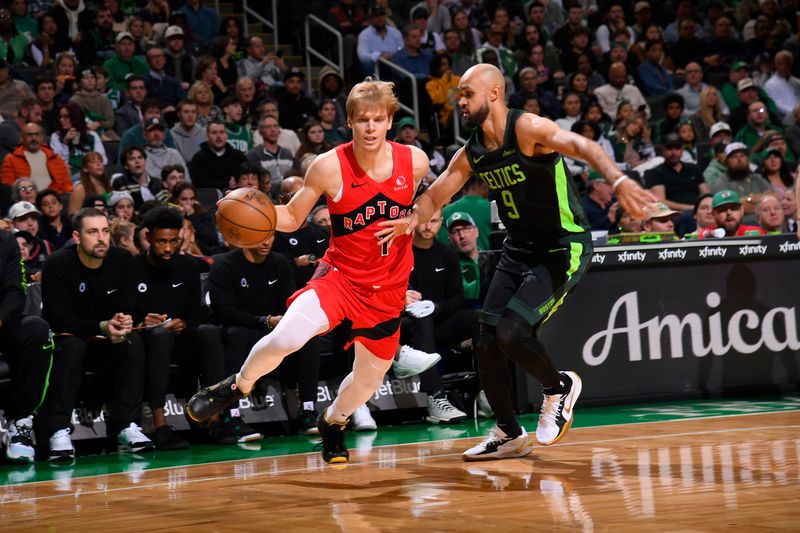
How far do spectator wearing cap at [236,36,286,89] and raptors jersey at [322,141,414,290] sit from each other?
9.15 m

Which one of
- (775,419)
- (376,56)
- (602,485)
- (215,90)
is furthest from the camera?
(376,56)

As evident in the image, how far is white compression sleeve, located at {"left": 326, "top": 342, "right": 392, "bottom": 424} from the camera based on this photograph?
6781 millimetres

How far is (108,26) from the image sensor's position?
15195 millimetres

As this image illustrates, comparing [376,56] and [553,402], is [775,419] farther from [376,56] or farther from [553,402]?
[376,56]

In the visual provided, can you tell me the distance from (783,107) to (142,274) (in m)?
12.0

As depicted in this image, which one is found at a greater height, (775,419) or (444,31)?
(444,31)

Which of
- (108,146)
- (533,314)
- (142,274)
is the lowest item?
(533,314)

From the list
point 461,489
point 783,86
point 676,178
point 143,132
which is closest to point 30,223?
point 143,132

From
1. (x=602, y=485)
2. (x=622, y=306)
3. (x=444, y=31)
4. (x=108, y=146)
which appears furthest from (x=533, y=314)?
(x=444, y=31)

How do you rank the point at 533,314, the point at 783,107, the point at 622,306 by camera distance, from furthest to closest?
the point at 783,107
the point at 622,306
the point at 533,314

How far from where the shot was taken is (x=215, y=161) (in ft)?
42.2

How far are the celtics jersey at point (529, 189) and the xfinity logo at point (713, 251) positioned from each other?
344 centimetres

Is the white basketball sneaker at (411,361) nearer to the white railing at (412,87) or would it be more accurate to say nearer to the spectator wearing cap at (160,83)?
the spectator wearing cap at (160,83)

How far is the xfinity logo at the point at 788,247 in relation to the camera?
408 inches
